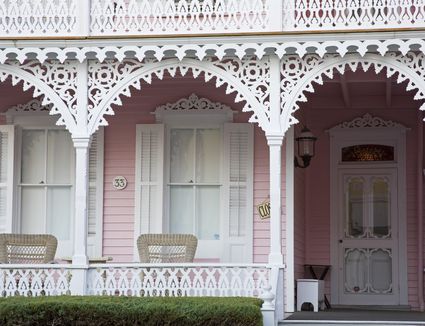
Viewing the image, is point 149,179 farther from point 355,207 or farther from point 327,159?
point 355,207

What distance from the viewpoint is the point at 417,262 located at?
55.1ft

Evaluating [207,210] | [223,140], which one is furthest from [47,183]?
[223,140]

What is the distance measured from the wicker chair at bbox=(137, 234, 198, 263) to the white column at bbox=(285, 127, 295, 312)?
154 cm

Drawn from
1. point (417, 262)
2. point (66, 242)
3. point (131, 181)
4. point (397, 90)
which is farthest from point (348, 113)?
point (66, 242)

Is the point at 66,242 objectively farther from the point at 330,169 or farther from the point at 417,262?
the point at 417,262

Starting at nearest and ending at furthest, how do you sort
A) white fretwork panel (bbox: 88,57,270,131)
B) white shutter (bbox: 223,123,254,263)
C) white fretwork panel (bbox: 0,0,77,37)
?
white fretwork panel (bbox: 88,57,270,131) < white fretwork panel (bbox: 0,0,77,37) < white shutter (bbox: 223,123,254,263)

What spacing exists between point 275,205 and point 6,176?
4.97m

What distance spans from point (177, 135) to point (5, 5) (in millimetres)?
3411

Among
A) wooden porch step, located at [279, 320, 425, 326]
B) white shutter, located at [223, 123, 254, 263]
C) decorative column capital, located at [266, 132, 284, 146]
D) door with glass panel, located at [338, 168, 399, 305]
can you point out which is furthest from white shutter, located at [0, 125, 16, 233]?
door with glass panel, located at [338, 168, 399, 305]

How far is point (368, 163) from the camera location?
17.4 m

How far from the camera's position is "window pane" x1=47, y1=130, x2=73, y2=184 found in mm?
16261

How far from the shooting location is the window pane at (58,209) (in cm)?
1622

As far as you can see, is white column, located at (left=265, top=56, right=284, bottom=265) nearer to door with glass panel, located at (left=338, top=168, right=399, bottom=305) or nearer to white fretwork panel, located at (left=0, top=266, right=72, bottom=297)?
white fretwork panel, located at (left=0, top=266, right=72, bottom=297)

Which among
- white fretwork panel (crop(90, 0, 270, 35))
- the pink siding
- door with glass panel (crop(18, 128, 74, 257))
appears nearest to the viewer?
white fretwork panel (crop(90, 0, 270, 35))
